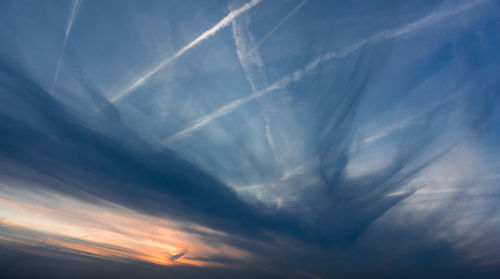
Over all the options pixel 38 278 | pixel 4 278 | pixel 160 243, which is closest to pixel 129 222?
pixel 160 243

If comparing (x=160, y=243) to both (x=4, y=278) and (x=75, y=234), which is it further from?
(x=4, y=278)

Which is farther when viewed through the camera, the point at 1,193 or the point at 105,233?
the point at 105,233

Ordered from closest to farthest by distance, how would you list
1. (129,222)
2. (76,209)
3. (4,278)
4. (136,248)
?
(76,209), (129,222), (136,248), (4,278)

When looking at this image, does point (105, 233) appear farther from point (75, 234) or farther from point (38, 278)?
point (38, 278)

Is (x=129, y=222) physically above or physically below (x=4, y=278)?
above

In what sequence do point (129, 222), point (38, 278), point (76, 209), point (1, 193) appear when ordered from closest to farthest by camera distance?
point (1, 193)
point (76, 209)
point (129, 222)
point (38, 278)

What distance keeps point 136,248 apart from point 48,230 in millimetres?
11100

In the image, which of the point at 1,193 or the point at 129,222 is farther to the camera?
the point at 129,222

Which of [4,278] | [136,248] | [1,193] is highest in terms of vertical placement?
[1,193]

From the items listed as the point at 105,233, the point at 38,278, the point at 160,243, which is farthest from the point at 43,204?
the point at 38,278

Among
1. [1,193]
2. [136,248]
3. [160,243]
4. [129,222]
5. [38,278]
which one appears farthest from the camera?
[38,278]

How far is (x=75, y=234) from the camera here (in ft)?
87.6

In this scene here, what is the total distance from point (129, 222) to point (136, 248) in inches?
430

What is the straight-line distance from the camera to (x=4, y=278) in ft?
521
